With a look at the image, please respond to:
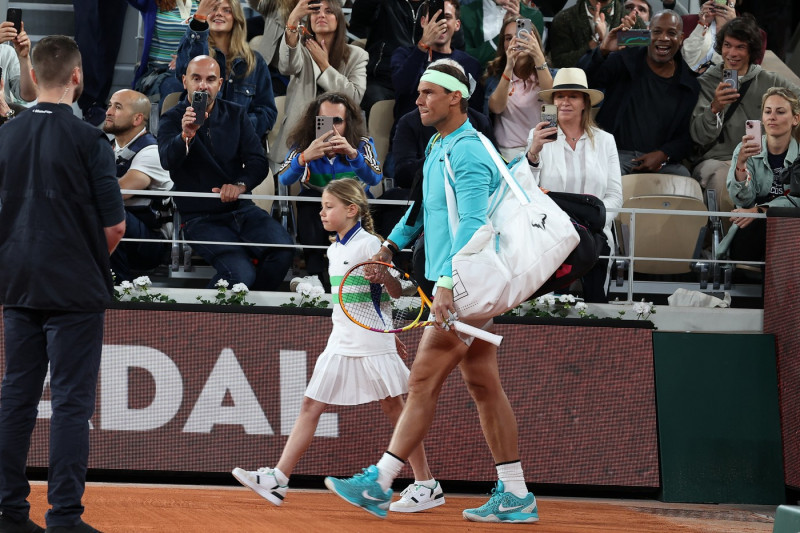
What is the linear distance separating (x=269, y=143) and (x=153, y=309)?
115 inches

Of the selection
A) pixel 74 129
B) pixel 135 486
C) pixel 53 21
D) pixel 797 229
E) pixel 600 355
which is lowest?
pixel 135 486

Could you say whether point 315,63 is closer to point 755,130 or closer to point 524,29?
point 524,29

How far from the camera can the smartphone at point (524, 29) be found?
9.10 metres

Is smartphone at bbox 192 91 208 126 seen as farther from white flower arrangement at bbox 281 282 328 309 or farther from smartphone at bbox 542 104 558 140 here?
smartphone at bbox 542 104 558 140

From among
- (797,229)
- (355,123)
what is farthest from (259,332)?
(797,229)

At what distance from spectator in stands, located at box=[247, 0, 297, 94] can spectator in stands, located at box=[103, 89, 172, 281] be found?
150 cm

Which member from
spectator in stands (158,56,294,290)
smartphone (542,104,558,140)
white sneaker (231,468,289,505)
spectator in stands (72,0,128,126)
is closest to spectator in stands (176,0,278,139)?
spectator in stands (158,56,294,290)

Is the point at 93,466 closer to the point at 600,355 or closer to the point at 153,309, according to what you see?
the point at 153,309

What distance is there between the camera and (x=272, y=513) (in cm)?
575

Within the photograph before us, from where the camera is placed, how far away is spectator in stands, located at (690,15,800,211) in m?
9.76

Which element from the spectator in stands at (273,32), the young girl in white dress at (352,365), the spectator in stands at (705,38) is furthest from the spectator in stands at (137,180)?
the spectator in stands at (705,38)

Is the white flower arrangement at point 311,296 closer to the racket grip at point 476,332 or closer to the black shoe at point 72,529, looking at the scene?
the racket grip at point 476,332

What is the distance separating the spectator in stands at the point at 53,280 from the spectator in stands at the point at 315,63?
4.84 meters

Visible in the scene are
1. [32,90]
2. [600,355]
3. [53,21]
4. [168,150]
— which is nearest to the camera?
[600,355]
